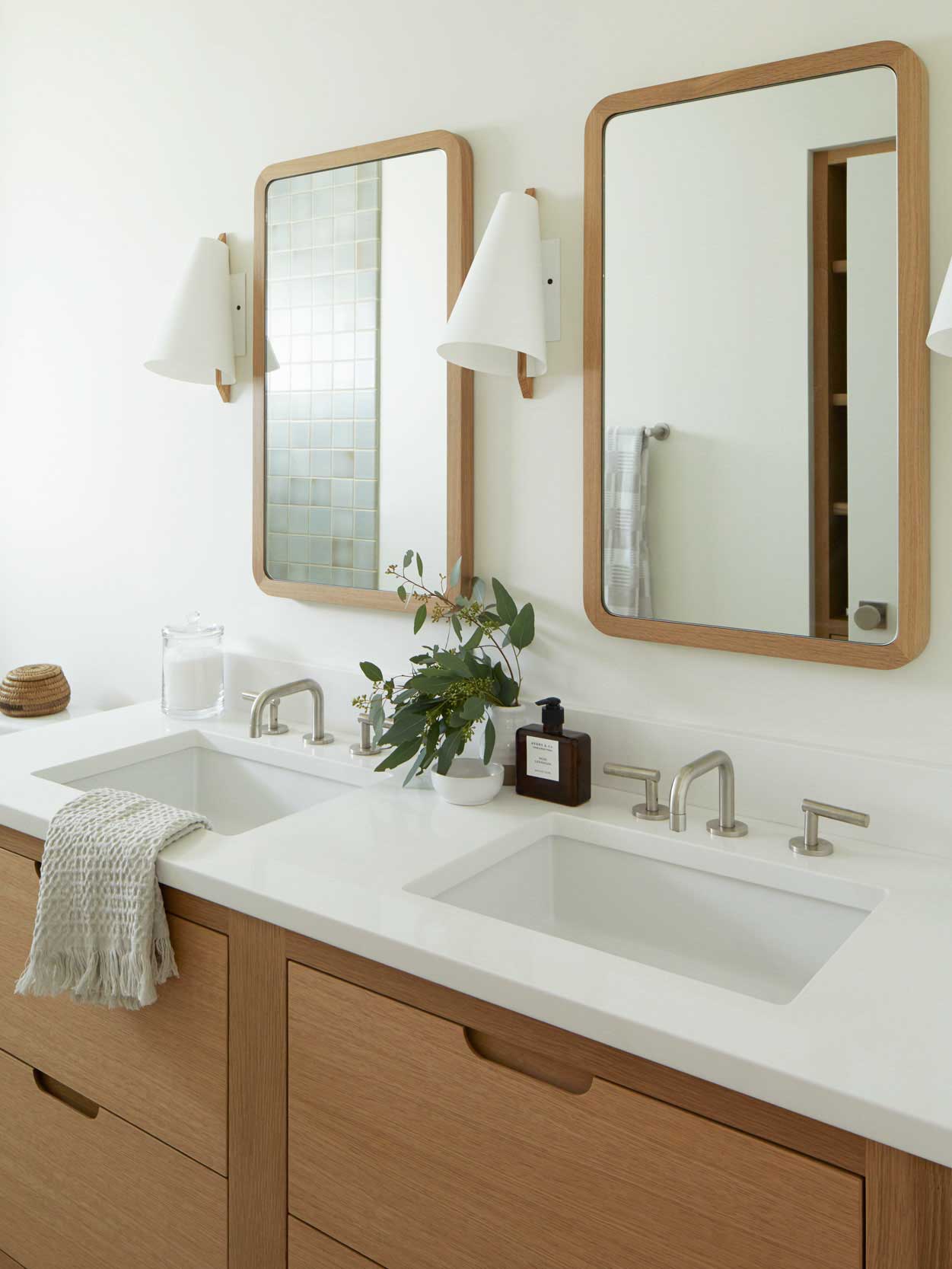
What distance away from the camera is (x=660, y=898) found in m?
1.36

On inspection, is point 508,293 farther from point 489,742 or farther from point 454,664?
point 489,742

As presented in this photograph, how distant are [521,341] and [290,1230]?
1.22m

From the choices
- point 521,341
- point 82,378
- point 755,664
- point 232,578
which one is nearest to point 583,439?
point 521,341

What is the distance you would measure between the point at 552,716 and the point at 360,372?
738 millimetres

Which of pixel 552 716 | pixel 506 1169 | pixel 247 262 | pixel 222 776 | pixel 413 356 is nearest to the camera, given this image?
pixel 506 1169

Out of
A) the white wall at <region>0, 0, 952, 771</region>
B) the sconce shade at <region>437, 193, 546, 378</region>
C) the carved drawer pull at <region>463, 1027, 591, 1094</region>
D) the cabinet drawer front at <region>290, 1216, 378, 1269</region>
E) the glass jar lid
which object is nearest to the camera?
the carved drawer pull at <region>463, 1027, 591, 1094</region>

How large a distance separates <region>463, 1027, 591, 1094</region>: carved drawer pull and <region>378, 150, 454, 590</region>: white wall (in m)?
0.88

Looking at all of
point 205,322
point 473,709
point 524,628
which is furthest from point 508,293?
point 205,322

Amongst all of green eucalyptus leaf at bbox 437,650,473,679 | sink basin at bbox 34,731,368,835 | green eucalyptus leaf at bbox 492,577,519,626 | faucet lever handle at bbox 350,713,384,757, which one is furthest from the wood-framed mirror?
sink basin at bbox 34,731,368,835

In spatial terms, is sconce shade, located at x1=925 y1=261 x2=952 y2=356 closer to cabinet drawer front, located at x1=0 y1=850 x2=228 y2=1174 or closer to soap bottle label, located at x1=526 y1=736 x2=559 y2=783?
soap bottle label, located at x1=526 y1=736 x2=559 y2=783

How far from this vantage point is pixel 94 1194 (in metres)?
1.44

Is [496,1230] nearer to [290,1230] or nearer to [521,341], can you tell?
[290,1230]

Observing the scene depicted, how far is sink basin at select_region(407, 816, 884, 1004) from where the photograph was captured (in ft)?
4.09

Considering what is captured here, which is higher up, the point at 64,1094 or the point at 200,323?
the point at 200,323
